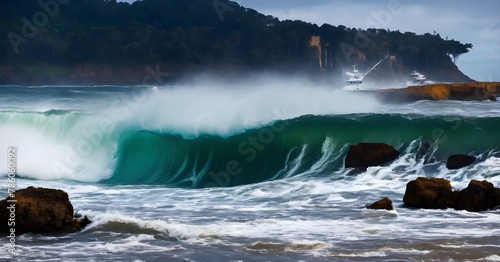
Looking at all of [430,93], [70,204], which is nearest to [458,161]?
[70,204]

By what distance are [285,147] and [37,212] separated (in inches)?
456

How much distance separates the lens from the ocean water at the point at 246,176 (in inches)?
409

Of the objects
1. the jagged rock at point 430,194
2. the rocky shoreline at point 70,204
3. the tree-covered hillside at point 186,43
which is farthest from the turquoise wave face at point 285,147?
the tree-covered hillside at point 186,43

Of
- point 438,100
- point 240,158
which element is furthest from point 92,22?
point 240,158

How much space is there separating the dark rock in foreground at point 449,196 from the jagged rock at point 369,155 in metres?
4.85

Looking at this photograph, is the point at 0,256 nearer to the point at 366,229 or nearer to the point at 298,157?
the point at 366,229

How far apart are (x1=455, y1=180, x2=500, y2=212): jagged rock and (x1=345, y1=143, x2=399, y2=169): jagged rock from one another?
5.08 meters

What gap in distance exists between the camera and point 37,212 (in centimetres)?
1109

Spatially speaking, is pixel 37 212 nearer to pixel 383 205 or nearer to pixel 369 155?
pixel 383 205

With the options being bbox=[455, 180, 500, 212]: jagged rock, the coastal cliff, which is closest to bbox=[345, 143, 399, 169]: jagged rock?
bbox=[455, 180, 500, 212]: jagged rock

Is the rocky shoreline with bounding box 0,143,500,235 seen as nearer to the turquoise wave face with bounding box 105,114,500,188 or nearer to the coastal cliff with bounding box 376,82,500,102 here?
the turquoise wave face with bounding box 105,114,500,188

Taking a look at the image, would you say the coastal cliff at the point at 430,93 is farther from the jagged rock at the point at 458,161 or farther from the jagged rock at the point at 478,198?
the jagged rock at the point at 478,198

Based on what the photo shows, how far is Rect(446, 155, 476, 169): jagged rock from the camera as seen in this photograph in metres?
17.6

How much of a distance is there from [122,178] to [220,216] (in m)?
8.63
